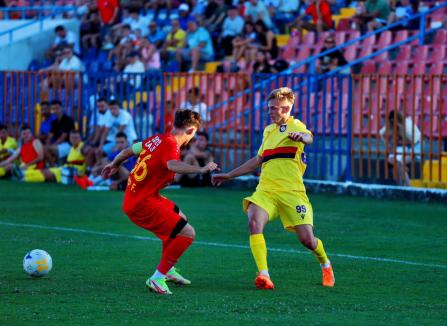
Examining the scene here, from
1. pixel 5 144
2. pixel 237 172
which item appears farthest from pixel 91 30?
pixel 237 172

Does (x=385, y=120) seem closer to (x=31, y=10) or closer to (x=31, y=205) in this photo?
(x=31, y=205)

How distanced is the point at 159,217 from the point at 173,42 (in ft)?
63.1

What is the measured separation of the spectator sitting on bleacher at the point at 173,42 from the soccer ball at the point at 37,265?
1839 centimetres

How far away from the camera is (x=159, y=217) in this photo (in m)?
9.88

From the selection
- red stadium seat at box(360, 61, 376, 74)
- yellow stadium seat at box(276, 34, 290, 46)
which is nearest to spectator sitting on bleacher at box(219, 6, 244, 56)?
yellow stadium seat at box(276, 34, 290, 46)

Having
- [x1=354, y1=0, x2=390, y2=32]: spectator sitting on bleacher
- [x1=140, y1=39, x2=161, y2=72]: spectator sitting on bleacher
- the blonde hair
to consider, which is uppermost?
[x1=354, y1=0, x2=390, y2=32]: spectator sitting on bleacher

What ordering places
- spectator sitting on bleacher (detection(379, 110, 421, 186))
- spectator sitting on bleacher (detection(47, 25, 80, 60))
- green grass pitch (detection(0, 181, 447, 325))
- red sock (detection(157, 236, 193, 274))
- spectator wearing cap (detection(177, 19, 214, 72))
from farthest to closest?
spectator sitting on bleacher (detection(47, 25, 80, 60)), spectator wearing cap (detection(177, 19, 214, 72)), spectator sitting on bleacher (detection(379, 110, 421, 186)), red sock (detection(157, 236, 193, 274)), green grass pitch (detection(0, 181, 447, 325))

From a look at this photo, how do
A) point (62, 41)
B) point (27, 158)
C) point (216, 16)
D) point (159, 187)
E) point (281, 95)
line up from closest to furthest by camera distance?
point (159, 187) → point (281, 95) → point (27, 158) → point (216, 16) → point (62, 41)

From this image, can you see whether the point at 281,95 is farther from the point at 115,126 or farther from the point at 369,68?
the point at 369,68

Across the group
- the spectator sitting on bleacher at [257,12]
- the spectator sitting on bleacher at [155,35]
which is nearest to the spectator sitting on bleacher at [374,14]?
the spectator sitting on bleacher at [257,12]

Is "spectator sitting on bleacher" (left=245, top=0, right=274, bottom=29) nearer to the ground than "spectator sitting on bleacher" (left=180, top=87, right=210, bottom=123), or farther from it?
farther from it

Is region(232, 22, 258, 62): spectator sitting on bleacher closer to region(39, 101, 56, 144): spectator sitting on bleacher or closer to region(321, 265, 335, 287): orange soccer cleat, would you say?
region(39, 101, 56, 144): spectator sitting on bleacher

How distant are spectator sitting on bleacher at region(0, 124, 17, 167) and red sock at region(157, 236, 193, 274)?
15363mm

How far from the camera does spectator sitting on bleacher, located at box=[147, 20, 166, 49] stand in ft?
96.2
